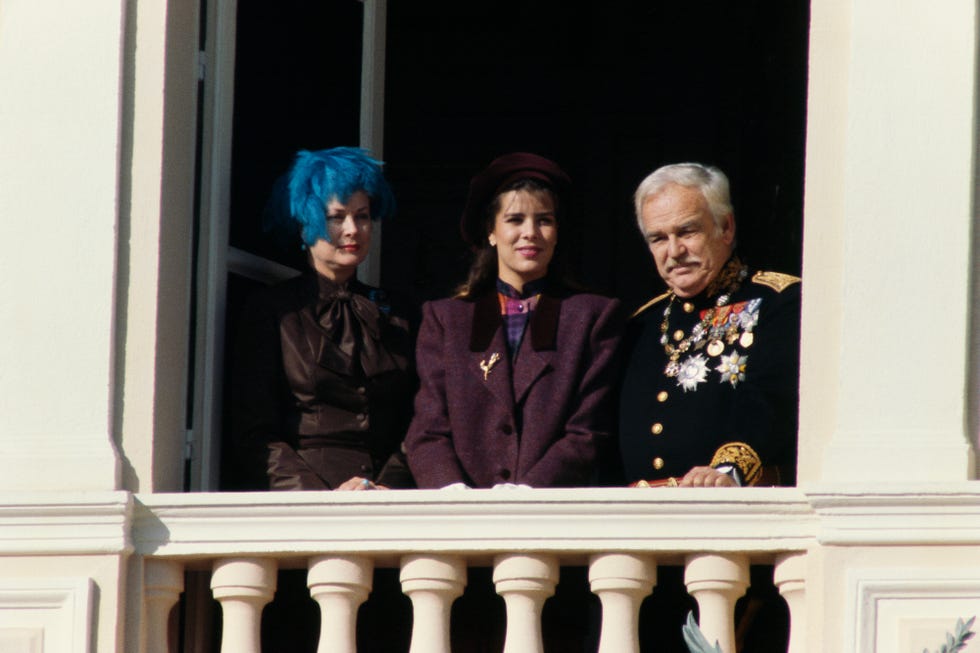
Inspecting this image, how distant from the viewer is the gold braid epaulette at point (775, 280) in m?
8.65

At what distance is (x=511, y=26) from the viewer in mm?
11266

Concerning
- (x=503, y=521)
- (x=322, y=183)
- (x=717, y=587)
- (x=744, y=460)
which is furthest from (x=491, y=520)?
(x=322, y=183)

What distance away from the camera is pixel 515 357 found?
869 centimetres

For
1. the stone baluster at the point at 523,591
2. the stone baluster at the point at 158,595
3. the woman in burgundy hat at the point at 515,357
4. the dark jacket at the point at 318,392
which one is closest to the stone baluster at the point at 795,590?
the stone baluster at the point at 523,591

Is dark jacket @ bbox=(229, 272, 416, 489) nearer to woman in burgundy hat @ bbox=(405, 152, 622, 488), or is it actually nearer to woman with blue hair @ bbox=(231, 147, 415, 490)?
woman with blue hair @ bbox=(231, 147, 415, 490)

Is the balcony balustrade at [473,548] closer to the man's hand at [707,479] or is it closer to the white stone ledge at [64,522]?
the white stone ledge at [64,522]

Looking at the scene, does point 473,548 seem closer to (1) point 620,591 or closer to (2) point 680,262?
(1) point 620,591

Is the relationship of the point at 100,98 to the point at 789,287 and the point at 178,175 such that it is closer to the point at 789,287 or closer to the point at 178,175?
the point at 178,175

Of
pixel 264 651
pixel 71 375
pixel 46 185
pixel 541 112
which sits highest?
pixel 541 112

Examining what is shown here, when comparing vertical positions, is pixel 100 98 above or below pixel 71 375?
above

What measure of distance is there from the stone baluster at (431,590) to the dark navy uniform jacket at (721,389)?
0.72 meters

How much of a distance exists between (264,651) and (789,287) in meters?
1.77

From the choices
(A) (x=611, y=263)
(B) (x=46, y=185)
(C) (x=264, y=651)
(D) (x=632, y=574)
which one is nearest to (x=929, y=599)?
(D) (x=632, y=574)

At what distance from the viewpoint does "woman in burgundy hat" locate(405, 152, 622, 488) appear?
8469 mm
